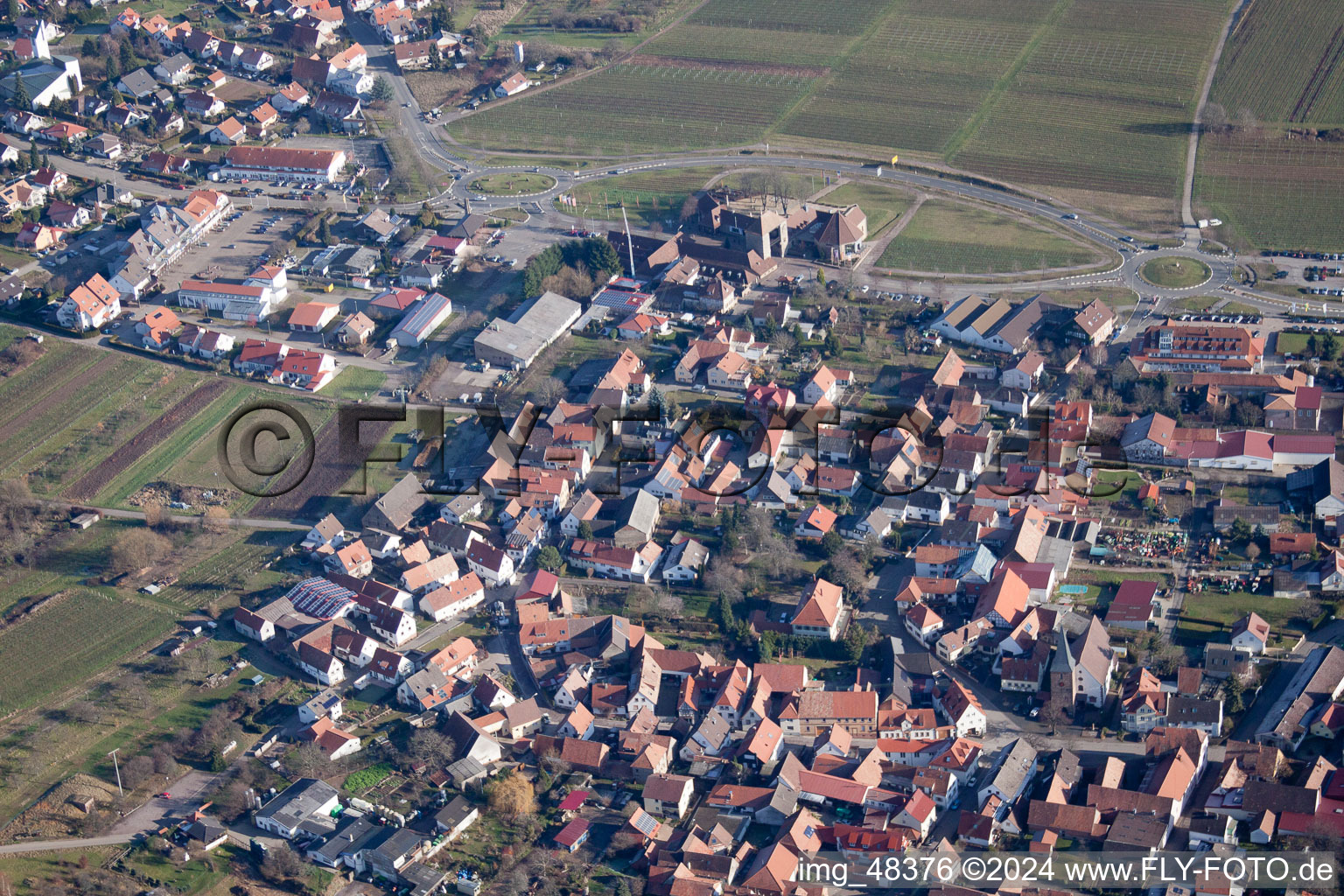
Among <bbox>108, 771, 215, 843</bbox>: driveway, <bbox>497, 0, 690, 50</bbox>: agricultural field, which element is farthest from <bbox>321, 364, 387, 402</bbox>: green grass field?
<bbox>497, 0, 690, 50</bbox>: agricultural field

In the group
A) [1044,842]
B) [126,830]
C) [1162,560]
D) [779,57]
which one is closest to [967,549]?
[1162,560]

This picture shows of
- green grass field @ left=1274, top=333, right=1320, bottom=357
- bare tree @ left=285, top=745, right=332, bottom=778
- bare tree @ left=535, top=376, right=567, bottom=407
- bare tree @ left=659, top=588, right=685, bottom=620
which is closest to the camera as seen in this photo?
bare tree @ left=285, top=745, right=332, bottom=778

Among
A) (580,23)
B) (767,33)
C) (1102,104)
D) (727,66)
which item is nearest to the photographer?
(1102,104)

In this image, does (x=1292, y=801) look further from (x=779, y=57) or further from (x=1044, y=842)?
(x=779, y=57)

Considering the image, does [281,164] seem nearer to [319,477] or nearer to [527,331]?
[527,331]

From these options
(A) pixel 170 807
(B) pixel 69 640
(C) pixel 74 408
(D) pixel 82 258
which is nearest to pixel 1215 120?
(D) pixel 82 258

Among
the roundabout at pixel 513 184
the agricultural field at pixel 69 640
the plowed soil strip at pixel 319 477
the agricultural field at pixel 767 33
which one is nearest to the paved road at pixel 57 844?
the agricultural field at pixel 69 640

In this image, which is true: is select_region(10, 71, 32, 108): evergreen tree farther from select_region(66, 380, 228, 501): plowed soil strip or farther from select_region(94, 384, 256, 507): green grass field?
select_region(94, 384, 256, 507): green grass field
